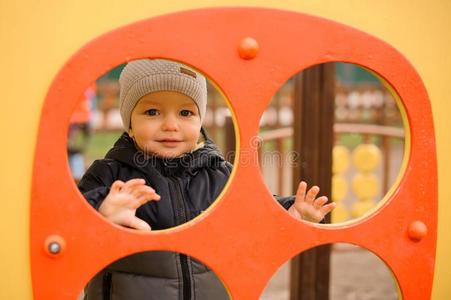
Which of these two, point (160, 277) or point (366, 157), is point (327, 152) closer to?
point (160, 277)

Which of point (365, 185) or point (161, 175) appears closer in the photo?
point (161, 175)

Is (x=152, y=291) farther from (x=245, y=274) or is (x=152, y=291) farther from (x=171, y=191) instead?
(x=245, y=274)

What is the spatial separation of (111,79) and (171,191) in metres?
10.5

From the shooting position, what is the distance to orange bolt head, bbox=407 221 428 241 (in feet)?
3.74

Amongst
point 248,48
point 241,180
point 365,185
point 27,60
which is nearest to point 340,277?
point 365,185

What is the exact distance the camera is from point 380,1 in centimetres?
108

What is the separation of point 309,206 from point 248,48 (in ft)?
1.49

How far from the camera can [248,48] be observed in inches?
39.8

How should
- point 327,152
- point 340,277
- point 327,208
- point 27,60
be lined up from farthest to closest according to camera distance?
point 340,277
point 327,152
point 327,208
point 27,60

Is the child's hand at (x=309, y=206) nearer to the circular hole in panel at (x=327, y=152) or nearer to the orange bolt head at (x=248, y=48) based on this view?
the circular hole in panel at (x=327, y=152)

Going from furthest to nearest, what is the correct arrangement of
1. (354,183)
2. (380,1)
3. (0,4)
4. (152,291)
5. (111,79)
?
1. (111,79)
2. (354,183)
3. (152,291)
4. (380,1)
5. (0,4)

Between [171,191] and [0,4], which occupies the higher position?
[0,4]

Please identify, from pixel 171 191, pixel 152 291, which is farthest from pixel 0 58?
pixel 152 291

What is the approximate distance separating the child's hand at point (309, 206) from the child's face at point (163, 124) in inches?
12.9
